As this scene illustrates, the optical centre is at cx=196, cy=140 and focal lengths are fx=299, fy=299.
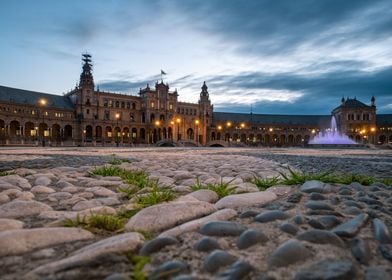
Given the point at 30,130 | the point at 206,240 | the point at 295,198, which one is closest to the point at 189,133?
the point at 30,130

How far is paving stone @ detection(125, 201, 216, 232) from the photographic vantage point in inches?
88.0

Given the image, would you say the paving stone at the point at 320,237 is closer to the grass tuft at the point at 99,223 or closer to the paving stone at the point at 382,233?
the paving stone at the point at 382,233

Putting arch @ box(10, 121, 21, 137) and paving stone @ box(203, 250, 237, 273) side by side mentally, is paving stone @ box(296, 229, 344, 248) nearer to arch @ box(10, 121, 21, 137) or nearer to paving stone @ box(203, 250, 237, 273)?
paving stone @ box(203, 250, 237, 273)

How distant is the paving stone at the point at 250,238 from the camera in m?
1.82

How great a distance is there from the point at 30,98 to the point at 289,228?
77.0 m

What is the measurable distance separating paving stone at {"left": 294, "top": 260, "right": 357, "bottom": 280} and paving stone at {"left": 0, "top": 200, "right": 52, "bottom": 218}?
2.29 m

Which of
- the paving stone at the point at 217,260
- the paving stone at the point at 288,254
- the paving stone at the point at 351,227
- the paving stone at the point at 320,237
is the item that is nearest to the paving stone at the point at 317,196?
the paving stone at the point at 351,227

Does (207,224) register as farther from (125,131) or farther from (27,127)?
(125,131)

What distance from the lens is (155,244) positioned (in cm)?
180

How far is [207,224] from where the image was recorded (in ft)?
6.93

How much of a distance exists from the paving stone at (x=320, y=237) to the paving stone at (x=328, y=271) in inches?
11.0

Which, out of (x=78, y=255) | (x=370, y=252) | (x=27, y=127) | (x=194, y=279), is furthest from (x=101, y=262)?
(x=27, y=127)

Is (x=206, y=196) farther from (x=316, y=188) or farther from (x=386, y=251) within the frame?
(x=386, y=251)

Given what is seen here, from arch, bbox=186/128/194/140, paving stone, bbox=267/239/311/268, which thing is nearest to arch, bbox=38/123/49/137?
arch, bbox=186/128/194/140
